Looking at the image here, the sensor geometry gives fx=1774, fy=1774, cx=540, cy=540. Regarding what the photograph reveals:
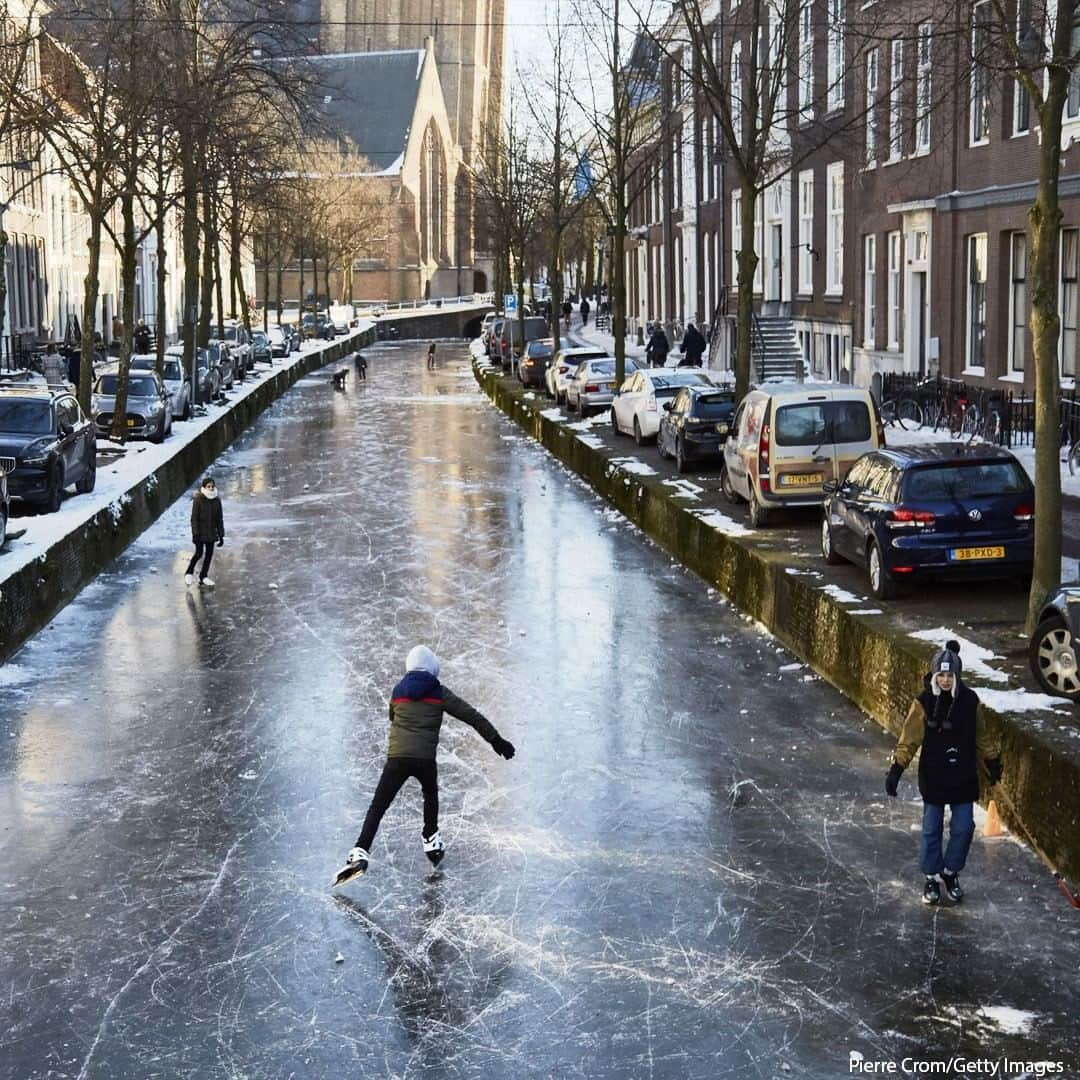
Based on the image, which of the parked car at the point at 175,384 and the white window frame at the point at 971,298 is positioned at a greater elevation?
the white window frame at the point at 971,298

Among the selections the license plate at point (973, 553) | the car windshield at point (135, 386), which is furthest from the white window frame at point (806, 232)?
the license plate at point (973, 553)

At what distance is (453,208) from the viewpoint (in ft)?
506

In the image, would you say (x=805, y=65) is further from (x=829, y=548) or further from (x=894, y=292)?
(x=829, y=548)

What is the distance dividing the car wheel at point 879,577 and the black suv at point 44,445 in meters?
12.0

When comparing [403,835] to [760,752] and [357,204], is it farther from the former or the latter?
[357,204]

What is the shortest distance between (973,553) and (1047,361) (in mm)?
2397

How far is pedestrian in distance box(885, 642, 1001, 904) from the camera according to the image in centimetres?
934

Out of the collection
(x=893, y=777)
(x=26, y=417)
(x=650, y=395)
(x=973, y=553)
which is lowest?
(x=893, y=777)

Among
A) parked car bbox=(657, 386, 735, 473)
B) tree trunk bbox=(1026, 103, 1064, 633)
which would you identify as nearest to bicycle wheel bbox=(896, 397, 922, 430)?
parked car bbox=(657, 386, 735, 473)

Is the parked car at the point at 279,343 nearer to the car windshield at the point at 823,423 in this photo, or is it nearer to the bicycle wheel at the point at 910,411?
the bicycle wheel at the point at 910,411

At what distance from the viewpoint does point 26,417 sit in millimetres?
Answer: 25469

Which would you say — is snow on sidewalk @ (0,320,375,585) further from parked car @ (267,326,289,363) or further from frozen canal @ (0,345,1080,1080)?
parked car @ (267,326,289,363)

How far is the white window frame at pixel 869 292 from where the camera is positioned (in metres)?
40.4

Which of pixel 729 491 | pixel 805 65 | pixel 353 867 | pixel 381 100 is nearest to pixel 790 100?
pixel 805 65
